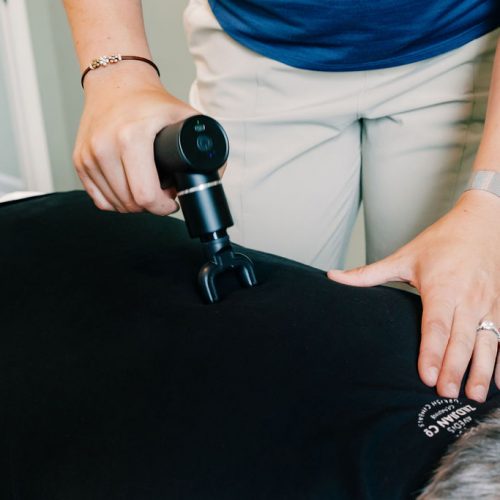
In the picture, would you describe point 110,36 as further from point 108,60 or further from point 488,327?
point 488,327

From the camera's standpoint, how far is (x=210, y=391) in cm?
57

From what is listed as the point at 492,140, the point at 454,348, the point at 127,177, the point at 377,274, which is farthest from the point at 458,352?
the point at 127,177

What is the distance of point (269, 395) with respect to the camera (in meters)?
0.56

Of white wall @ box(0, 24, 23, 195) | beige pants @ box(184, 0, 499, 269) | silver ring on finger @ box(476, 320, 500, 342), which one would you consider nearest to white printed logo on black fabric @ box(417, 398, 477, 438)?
silver ring on finger @ box(476, 320, 500, 342)

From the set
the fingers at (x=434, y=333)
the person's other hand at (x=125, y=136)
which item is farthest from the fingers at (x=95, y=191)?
the fingers at (x=434, y=333)

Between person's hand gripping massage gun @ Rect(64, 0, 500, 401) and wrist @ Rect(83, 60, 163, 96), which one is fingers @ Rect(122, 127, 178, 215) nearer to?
person's hand gripping massage gun @ Rect(64, 0, 500, 401)

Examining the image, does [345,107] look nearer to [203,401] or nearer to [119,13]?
[119,13]

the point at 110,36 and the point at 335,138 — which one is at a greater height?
the point at 110,36

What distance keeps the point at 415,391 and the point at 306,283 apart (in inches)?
7.9

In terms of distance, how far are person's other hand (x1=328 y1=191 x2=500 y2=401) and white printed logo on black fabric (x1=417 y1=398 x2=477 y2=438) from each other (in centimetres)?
3

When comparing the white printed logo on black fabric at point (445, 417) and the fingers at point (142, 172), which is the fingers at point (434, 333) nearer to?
the white printed logo on black fabric at point (445, 417)

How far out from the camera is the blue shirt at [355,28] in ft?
2.79

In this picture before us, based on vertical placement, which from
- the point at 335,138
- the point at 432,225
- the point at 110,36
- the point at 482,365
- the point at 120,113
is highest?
the point at 110,36

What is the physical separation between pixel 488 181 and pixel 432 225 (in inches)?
3.4
